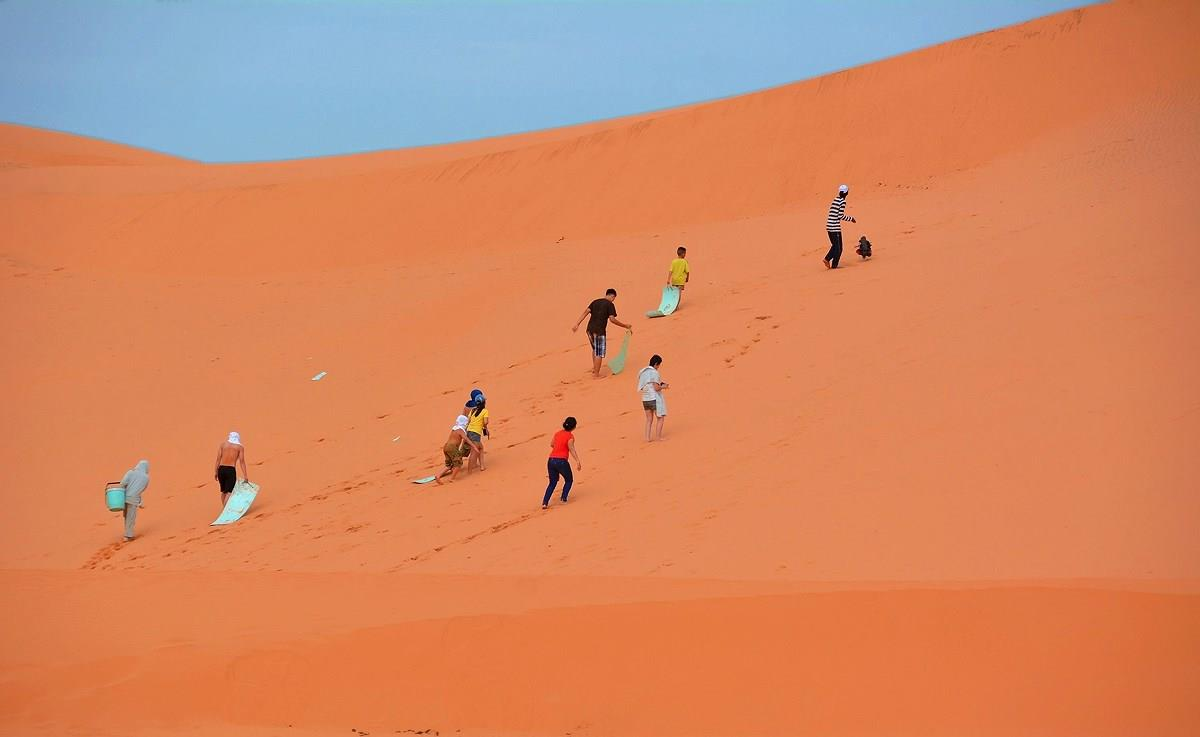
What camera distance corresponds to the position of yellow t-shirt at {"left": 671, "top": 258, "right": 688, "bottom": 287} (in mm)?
17953

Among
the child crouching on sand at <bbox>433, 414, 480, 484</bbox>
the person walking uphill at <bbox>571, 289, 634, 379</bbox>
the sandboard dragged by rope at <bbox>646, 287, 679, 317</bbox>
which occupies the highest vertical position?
the sandboard dragged by rope at <bbox>646, 287, 679, 317</bbox>

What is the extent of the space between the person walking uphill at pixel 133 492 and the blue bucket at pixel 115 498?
0.16 feet

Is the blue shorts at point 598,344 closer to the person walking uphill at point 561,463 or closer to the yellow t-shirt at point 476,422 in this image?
the yellow t-shirt at point 476,422

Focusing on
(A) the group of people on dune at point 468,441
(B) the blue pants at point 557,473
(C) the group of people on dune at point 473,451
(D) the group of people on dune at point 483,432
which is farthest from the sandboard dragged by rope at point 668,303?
(B) the blue pants at point 557,473

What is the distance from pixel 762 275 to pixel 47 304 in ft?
49.7

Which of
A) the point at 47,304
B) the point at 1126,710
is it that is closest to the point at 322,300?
the point at 47,304

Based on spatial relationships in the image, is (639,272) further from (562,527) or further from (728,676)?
(728,676)

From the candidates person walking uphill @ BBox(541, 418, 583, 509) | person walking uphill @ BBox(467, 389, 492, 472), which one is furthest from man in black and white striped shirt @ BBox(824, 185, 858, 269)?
person walking uphill @ BBox(541, 418, 583, 509)

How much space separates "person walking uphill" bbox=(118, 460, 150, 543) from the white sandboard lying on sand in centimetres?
93

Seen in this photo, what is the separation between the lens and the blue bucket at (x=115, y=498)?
13.4 meters

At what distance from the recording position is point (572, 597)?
919cm

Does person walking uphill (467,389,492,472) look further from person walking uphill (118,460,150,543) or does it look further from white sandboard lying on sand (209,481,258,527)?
person walking uphill (118,460,150,543)

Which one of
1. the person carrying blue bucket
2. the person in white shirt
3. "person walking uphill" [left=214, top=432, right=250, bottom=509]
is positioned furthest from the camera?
"person walking uphill" [left=214, top=432, right=250, bottom=509]

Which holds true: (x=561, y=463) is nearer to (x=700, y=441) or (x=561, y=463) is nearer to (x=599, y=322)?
(x=700, y=441)
